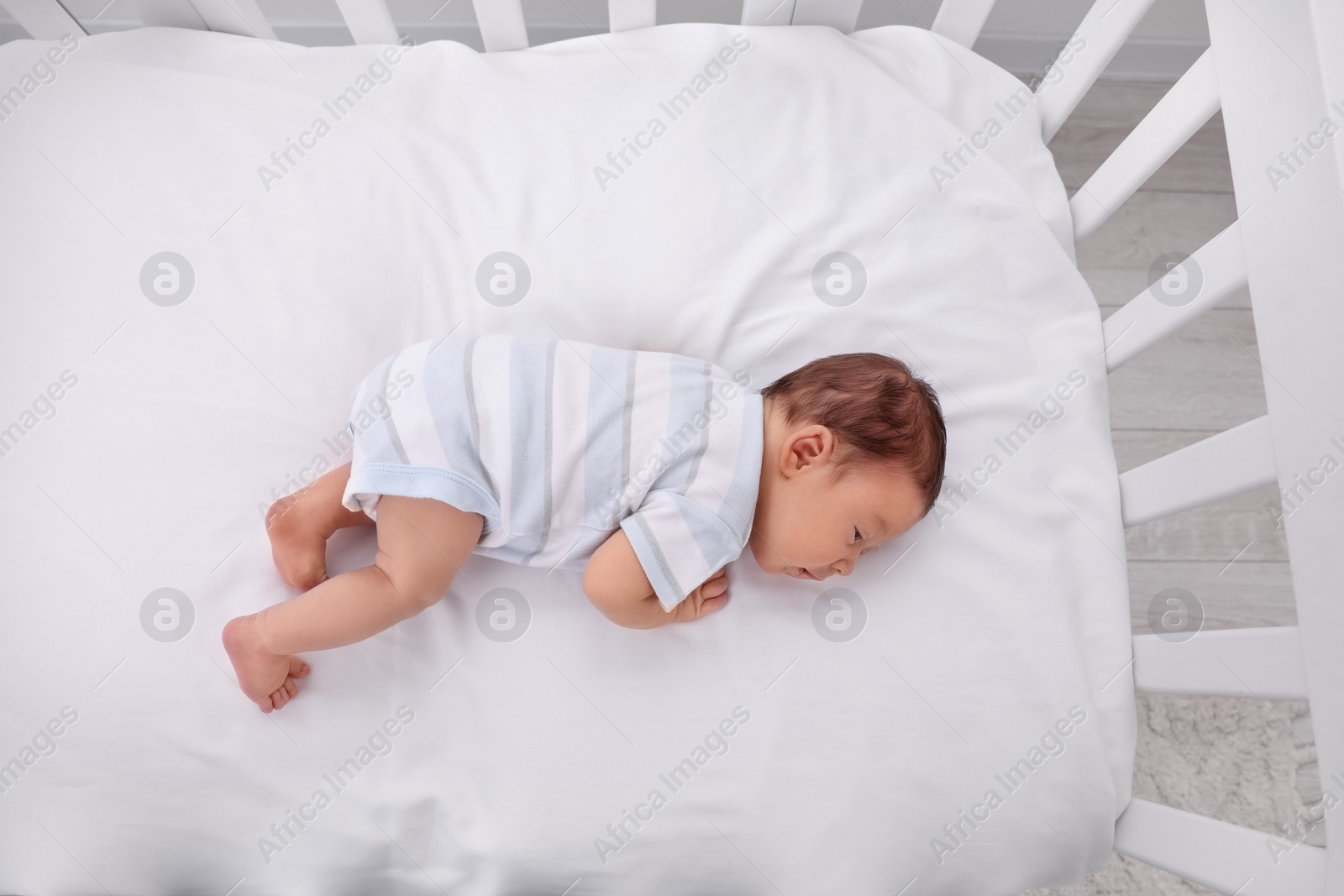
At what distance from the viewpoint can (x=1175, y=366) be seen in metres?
1.50

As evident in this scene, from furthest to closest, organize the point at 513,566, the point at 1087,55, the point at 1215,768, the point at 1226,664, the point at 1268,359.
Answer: the point at 1215,768
the point at 1087,55
the point at 513,566
the point at 1226,664
the point at 1268,359

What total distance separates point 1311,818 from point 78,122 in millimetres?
1838

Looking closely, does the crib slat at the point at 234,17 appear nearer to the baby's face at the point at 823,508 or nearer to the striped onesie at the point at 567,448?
the striped onesie at the point at 567,448

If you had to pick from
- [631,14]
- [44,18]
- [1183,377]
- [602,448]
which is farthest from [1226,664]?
[44,18]

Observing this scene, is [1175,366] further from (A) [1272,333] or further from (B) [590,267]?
(B) [590,267]

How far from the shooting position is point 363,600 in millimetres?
874

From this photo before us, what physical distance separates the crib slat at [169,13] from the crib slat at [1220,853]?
144 cm

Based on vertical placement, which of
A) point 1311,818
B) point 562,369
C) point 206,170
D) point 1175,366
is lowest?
point 1311,818

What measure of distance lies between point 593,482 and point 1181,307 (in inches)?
25.2

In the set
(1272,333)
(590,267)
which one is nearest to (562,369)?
(590,267)

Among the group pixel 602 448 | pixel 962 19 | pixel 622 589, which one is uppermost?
pixel 962 19

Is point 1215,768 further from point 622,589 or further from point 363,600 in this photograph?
point 363,600

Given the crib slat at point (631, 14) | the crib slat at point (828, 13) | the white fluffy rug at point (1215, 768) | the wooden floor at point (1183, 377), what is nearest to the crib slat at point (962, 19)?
the crib slat at point (828, 13)

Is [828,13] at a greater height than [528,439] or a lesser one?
greater
